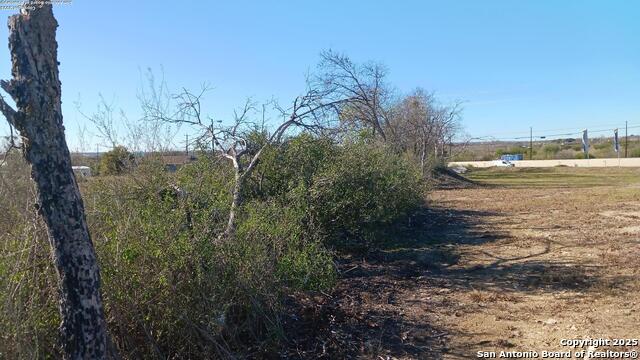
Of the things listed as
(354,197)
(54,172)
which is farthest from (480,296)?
(54,172)

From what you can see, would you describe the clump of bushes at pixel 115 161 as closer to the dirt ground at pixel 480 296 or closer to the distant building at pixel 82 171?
the distant building at pixel 82 171

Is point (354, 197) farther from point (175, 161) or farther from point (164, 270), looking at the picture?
point (164, 270)

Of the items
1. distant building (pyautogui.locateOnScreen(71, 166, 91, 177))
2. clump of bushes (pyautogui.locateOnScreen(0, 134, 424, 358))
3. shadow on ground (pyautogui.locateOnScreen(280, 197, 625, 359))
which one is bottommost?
shadow on ground (pyautogui.locateOnScreen(280, 197, 625, 359))

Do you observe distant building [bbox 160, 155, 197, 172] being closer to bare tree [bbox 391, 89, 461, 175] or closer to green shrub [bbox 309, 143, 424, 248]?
green shrub [bbox 309, 143, 424, 248]

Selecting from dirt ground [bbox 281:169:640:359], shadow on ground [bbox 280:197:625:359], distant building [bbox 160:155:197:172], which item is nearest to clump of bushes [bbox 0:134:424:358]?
distant building [bbox 160:155:197:172]

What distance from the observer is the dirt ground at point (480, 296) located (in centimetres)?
478

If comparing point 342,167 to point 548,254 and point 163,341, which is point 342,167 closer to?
point 548,254

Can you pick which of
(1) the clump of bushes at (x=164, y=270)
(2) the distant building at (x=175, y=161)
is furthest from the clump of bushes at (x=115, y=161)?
(2) the distant building at (x=175, y=161)

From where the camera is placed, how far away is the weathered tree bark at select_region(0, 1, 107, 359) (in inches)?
108

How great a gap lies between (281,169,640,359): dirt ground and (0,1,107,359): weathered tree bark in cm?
193

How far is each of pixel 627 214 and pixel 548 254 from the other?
5932 mm

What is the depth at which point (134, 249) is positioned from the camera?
376 centimetres

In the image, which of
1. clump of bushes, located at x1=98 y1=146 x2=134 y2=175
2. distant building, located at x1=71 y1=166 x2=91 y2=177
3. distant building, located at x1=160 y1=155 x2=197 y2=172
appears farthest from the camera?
distant building, located at x1=160 y1=155 x2=197 y2=172

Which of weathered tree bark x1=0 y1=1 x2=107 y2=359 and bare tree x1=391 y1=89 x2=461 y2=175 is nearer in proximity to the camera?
weathered tree bark x1=0 y1=1 x2=107 y2=359
